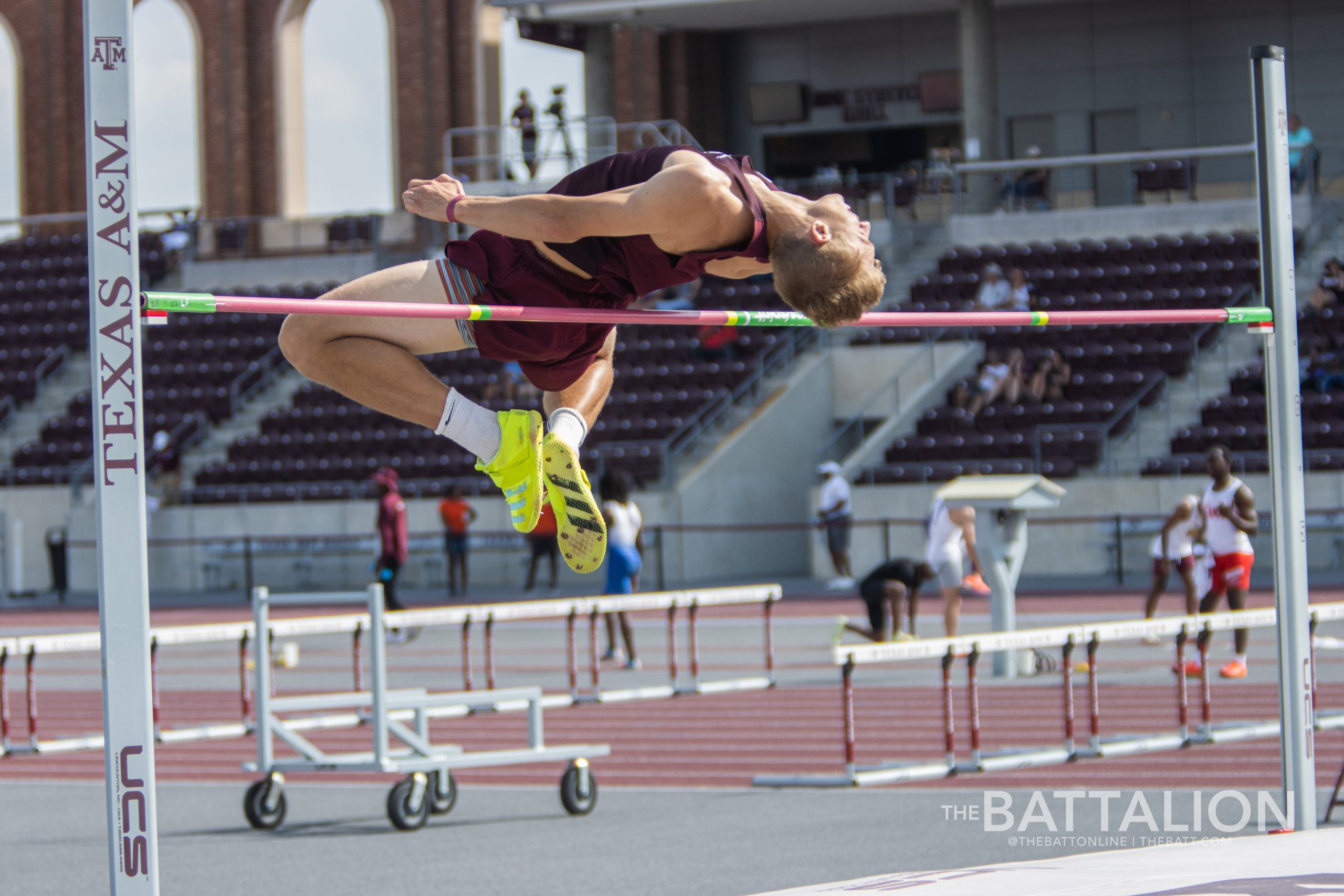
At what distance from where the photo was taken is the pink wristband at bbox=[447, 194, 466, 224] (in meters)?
4.18

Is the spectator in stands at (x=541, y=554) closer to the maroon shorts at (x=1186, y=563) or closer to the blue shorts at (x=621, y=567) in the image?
the blue shorts at (x=621, y=567)

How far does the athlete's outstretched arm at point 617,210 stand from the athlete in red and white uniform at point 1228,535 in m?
7.88

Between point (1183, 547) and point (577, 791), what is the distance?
576 cm

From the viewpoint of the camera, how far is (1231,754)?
8.99m

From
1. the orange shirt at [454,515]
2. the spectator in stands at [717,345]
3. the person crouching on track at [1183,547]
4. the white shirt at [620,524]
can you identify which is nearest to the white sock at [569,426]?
the white shirt at [620,524]

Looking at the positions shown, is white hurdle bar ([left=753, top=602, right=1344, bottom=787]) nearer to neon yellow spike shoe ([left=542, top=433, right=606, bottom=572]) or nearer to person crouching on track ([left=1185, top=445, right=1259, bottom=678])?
person crouching on track ([left=1185, top=445, right=1259, bottom=678])

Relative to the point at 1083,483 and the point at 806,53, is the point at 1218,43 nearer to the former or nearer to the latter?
the point at 806,53

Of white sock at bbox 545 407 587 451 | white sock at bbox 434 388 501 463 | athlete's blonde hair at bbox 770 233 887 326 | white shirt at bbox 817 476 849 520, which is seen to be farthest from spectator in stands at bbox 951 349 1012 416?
athlete's blonde hair at bbox 770 233 887 326

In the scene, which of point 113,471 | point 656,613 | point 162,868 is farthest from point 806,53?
point 113,471

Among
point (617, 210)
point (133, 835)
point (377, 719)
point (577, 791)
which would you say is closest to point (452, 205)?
point (617, 210)

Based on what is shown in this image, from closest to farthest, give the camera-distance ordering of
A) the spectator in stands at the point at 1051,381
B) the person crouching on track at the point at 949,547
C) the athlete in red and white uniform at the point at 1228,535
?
A: the athlete in red and white uniform at the point at 1228,535
the person crouching on track at the point at 949,547
the spectator in stands at the point at 1051,381

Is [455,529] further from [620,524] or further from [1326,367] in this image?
[1326,367]

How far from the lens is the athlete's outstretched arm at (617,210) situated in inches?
161

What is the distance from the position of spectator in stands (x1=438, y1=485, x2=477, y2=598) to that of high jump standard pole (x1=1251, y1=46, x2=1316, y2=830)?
547 inches
